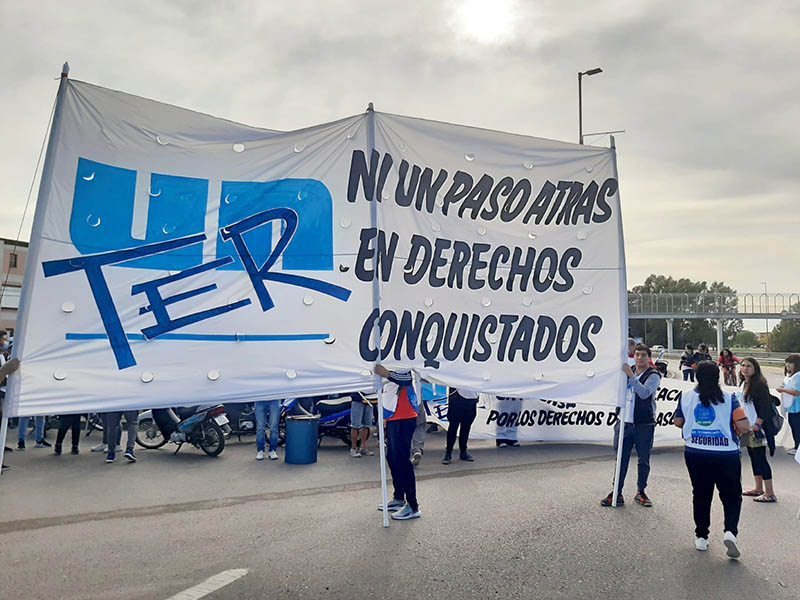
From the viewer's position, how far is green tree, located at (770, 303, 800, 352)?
72.1 metres

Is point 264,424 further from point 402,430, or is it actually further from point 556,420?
point 556,420

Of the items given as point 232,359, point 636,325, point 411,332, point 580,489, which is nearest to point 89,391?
point 232,359

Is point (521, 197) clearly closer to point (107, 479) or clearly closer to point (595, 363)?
point (595, 363)

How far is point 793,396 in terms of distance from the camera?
8.58 m

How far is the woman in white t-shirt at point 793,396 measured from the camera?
8.50 meters

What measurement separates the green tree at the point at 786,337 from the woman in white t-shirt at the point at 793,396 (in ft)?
233

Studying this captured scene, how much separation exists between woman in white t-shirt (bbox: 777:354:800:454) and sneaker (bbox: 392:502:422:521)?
219 inches

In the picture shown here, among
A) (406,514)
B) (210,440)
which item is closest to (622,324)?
(406,514)

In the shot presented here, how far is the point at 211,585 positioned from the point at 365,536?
1.62 metres

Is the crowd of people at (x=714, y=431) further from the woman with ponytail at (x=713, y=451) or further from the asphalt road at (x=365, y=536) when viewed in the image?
the asphalt road at (x=365, y=536)

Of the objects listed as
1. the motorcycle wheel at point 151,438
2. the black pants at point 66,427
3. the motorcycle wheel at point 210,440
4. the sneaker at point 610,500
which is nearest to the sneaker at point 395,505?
the sneaker at point 610,500

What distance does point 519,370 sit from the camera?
21.7 ft

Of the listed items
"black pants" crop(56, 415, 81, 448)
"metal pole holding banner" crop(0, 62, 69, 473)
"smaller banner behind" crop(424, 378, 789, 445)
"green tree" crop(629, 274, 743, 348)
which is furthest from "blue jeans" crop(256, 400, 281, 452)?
"green tree" crop(629, 274, 743, 348)

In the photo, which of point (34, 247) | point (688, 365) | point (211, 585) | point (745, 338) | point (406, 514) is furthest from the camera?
point (745, 338)
